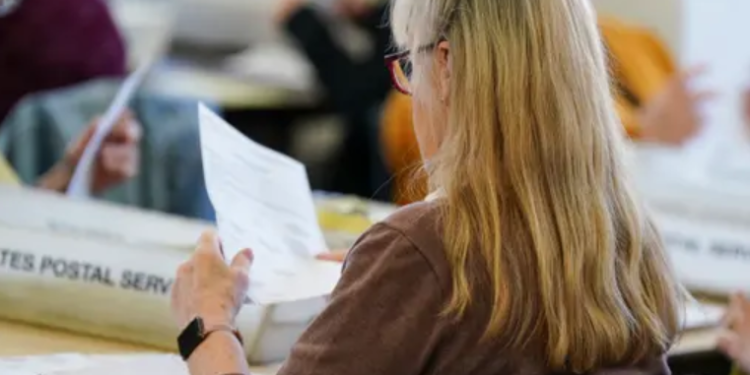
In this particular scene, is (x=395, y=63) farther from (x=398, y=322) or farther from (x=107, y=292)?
(x=107, y=292)

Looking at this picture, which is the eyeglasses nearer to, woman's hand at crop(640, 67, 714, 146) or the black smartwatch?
the black smartwatch

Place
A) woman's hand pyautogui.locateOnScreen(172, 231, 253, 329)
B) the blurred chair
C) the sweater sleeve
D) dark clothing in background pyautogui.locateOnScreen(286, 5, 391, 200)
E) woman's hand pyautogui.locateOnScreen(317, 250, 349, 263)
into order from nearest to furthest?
1. the sweater sleeve
2. woman's hand pyautogui.locateOnScreen(172, 231, 253, 329)
3. woman's hand pyautogui.locateOnScreen(317, 250, 349, 263)
4. the blurred chair
5. dark clothing in background pyautogui.locateOnScreen(286, 5, 391, 200)

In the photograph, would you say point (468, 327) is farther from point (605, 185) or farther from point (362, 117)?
point (362, 117)

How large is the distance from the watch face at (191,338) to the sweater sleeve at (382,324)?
0.39 feet

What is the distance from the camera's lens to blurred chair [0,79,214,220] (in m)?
2.89

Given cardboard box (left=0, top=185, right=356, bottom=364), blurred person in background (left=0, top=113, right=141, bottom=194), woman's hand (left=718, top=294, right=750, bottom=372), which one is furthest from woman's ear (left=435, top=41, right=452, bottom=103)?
blurred person in background (left=0, top=113, right=141, bottom=194)

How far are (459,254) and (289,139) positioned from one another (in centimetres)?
378

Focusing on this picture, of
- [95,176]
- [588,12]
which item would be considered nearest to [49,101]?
[95,176]

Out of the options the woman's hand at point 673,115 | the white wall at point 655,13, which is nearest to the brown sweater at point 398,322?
the woman's hand at point 673,115

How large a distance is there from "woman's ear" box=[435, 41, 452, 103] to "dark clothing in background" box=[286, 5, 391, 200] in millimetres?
2947

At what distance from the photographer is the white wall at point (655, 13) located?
441cm

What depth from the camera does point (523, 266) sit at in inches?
57.7

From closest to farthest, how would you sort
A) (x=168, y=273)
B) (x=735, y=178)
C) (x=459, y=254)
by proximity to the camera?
(x=459, y=254), (x=168, y=273), (x=735, y=178)

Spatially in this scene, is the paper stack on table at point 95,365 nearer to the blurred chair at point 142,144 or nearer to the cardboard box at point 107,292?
the cardboard box at point 107,292
